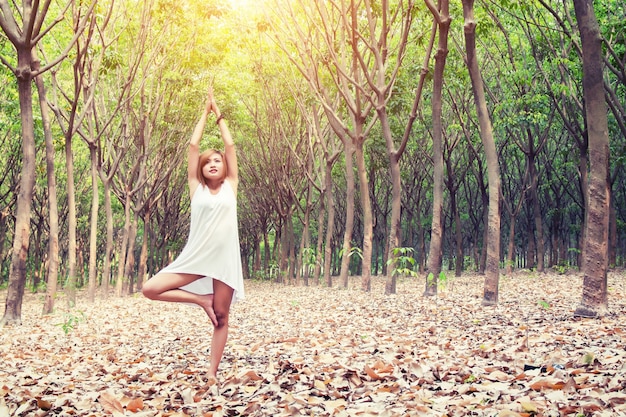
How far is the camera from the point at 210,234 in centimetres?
489

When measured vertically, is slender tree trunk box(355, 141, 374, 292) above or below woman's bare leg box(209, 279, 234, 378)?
above

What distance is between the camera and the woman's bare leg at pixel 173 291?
15.5 ft

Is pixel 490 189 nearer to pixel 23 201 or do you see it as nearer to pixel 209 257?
pixel 209 257

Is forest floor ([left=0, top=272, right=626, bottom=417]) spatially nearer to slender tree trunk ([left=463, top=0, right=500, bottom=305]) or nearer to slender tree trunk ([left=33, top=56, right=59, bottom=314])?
slender tree trunk ([left=463, top=0, right=500, bottom=305])

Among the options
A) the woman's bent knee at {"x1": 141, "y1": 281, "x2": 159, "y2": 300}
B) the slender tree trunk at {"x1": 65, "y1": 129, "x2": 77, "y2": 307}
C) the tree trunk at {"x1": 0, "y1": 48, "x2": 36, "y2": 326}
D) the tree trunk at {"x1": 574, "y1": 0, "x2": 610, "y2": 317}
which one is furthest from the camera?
the slender tree trunk at {"x1": 65, "y1": 129, "x2": 77, "y2": 307}

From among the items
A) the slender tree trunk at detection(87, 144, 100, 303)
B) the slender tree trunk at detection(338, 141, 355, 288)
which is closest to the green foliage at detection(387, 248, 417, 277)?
the slender tree trunk at detection(338, 141, 355, 288)

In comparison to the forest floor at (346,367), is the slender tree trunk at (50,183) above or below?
above

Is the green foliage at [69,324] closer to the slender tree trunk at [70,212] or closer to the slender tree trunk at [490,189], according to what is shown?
the slender tree trunk at [70,212]

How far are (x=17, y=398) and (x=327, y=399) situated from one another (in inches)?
107

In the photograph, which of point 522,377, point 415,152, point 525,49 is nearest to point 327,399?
point 522,377

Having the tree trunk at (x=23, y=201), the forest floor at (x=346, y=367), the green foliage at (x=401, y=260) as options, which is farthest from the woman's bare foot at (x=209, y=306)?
the tree trunk at (x=23, y=201)

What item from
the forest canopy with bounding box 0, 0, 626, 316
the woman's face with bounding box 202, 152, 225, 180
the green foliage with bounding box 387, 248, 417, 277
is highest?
the forest canopy with bounding box 0, 0, 626, 316

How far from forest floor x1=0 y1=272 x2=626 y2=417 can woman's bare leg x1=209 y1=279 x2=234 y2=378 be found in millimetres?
260

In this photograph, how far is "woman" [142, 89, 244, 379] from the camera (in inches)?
190
